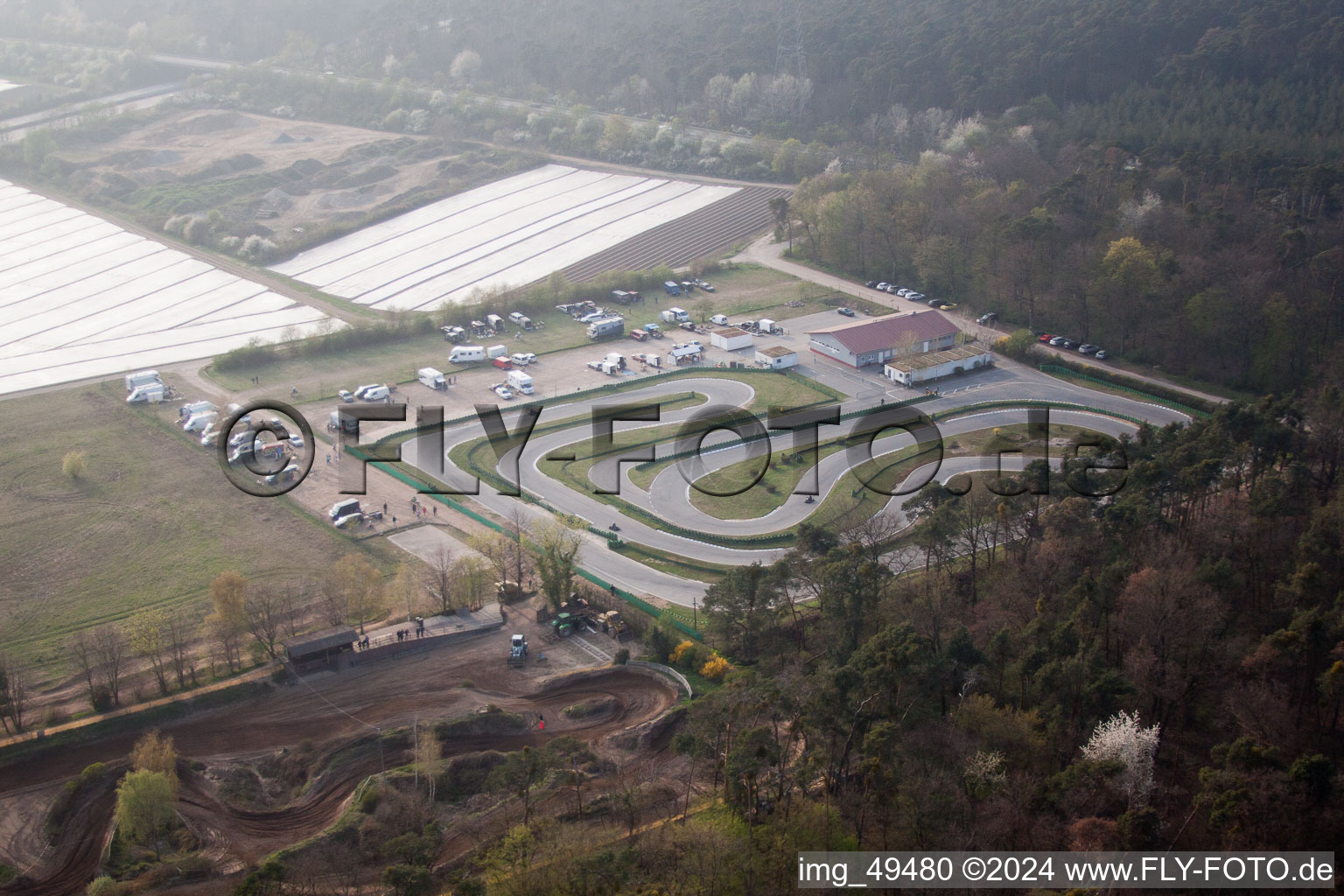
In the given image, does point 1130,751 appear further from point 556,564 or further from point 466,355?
point 466,355

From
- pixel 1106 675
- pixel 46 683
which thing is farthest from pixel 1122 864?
pixel 46 683

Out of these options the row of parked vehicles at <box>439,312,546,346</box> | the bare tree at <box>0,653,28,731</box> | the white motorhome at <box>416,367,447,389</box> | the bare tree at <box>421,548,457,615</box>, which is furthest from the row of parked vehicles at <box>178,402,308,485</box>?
the row of parked vehicles at <box>439,312,546,346</box>

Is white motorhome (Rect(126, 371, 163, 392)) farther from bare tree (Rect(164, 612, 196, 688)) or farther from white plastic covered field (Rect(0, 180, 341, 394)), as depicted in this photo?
bare tree (Rect(164, 612, 196, 688))

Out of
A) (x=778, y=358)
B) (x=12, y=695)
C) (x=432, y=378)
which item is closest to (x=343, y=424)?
(x=432, y=378)

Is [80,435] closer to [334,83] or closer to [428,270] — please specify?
[428,270]

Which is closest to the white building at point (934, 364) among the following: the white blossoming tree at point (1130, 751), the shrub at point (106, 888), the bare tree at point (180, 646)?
the white blossoming tree at point (1130, 751)
